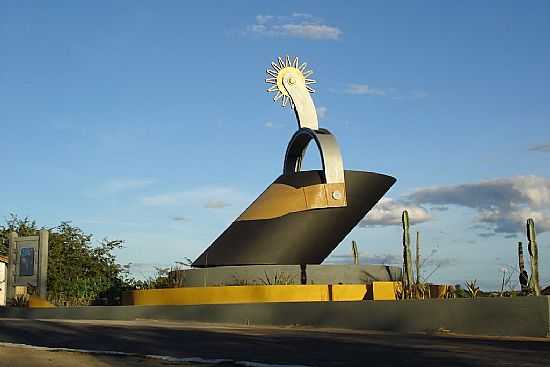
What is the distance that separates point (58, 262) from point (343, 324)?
27254 millimetres

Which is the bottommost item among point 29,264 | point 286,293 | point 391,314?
point 391,314

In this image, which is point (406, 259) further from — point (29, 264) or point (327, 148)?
point (29, 264)

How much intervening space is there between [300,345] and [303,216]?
12070 mm

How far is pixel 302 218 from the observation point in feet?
82.5

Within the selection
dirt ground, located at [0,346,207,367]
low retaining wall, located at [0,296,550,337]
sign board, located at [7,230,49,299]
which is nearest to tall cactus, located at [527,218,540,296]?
low retaining wall, located at [0,296,550,337]

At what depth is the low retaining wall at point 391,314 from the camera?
15.5 m

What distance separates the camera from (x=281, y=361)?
1091 centimetres

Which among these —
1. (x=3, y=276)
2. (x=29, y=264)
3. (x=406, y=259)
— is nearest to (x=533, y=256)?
(x=406, y=259)

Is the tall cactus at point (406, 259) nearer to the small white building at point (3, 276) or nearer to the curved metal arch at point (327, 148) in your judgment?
the curved metal arch at point (327, 148)

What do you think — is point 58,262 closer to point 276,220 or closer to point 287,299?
point 276,220

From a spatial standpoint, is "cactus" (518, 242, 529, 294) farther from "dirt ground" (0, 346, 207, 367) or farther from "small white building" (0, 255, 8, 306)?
"small white building" (0, 255, 8, 306)

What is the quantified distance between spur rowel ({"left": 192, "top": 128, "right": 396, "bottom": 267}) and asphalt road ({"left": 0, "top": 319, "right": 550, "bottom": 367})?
734 cm

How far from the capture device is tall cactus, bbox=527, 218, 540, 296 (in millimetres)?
17828

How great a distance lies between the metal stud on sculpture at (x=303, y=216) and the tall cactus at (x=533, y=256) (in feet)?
25.8
